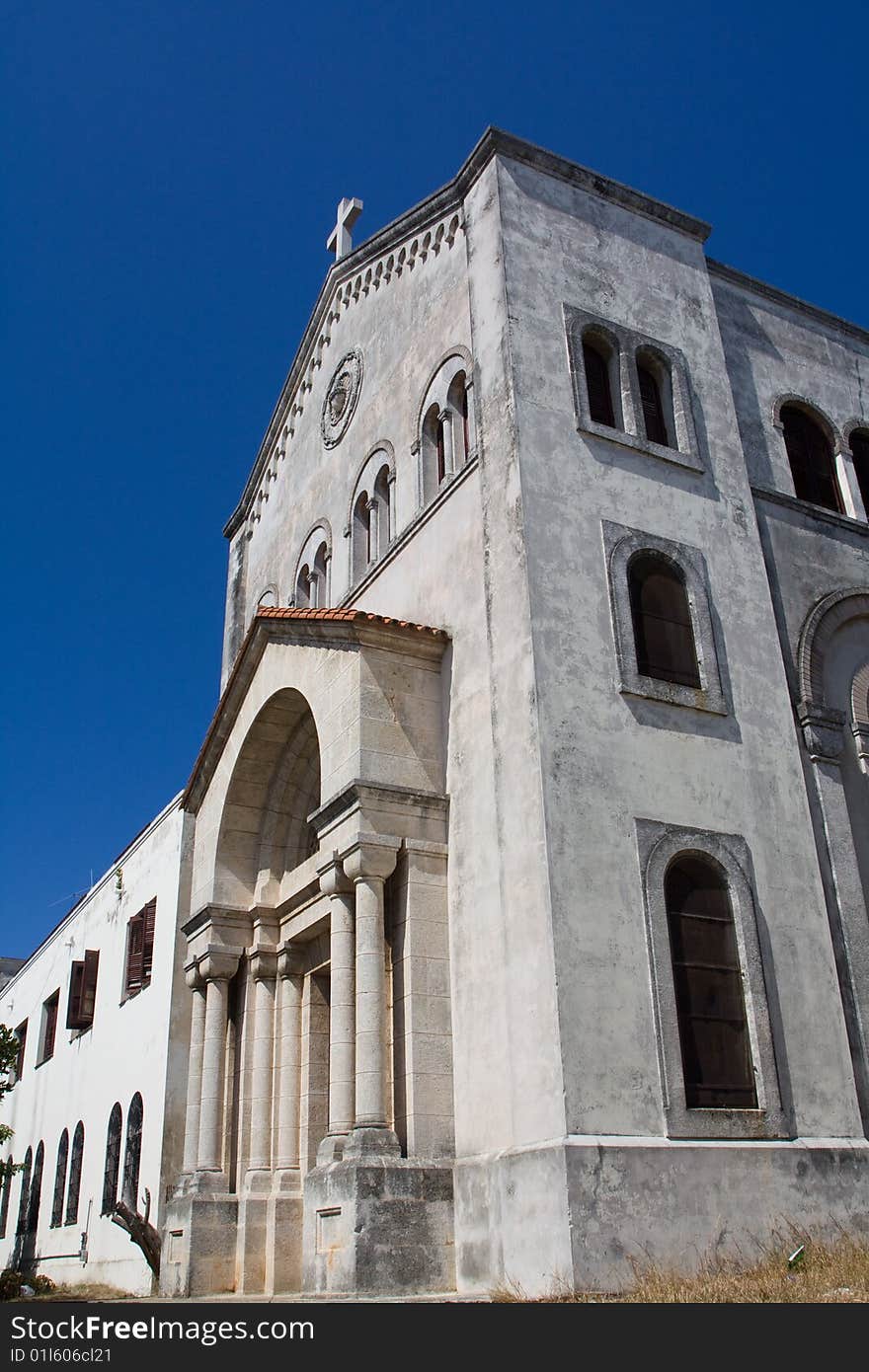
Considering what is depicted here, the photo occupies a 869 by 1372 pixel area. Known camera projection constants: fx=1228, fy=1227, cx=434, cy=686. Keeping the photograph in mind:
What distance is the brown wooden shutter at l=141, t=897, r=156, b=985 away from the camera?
20844mm

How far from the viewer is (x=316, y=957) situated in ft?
51.8

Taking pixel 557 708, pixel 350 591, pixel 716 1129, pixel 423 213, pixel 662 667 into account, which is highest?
pixel 423 213

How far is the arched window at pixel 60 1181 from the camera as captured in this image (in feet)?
77.3

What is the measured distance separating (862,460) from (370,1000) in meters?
11.2

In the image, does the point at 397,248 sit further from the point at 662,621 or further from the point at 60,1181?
the point at 60,1181

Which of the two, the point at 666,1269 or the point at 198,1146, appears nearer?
the point at 666,1269

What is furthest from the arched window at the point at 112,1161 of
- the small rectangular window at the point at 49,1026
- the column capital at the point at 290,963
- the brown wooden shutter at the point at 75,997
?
the small rectangular window at the point at 49,1026

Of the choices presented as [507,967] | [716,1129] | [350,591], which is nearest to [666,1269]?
[716,1129]

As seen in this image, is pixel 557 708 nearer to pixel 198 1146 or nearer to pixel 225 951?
pixel 225 951

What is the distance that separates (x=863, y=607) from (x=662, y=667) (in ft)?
12.9

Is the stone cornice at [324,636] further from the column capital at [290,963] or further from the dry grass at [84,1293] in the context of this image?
the dry grass at [84,1293]

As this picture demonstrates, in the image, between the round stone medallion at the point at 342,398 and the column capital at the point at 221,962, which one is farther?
the round stone medallion at the point at 342,398

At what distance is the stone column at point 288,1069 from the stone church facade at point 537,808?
0.06 meters
